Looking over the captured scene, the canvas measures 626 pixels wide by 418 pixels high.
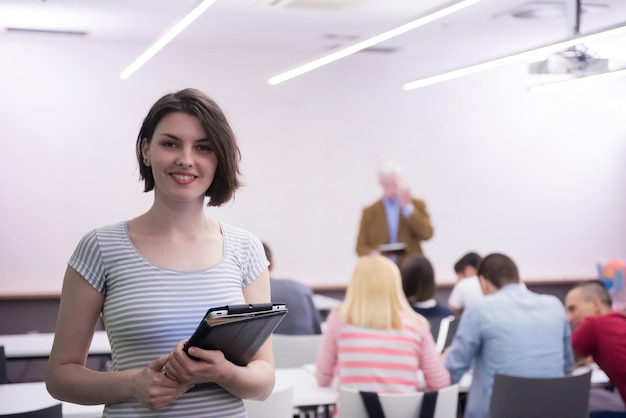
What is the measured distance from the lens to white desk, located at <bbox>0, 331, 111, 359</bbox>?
495 cm

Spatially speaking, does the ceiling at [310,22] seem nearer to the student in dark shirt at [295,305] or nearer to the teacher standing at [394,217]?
the teacher standing at [394,217]

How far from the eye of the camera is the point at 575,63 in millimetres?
5633

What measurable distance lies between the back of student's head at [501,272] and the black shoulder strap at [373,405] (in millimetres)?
1252

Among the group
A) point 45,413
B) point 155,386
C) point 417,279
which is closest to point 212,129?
point 155,386

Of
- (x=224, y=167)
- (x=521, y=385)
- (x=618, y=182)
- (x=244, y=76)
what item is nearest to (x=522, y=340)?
(x=521, y=385)

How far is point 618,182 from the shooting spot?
32.4 feet

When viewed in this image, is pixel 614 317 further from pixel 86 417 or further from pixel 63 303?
pixel 63 303

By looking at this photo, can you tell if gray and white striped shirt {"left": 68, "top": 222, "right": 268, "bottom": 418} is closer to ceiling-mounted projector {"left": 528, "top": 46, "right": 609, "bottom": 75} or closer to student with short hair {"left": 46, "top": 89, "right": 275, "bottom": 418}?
student with short hair {"left": 46, "top": 89, "right": 275, "bottom": 418}

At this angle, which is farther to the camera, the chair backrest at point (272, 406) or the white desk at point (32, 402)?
the white desk at point (32, 402)

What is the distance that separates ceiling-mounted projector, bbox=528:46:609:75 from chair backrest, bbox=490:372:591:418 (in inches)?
95.6

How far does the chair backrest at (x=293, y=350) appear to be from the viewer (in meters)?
4.70

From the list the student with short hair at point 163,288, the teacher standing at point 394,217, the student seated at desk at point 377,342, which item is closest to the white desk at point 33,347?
the student seated at desk at point 377,342

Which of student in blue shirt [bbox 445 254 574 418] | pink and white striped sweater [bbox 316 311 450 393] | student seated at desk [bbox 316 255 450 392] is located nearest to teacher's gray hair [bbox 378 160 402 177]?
student in blue shirt [bbox 445 254 574 418]

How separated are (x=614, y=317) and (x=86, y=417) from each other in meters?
2.41
